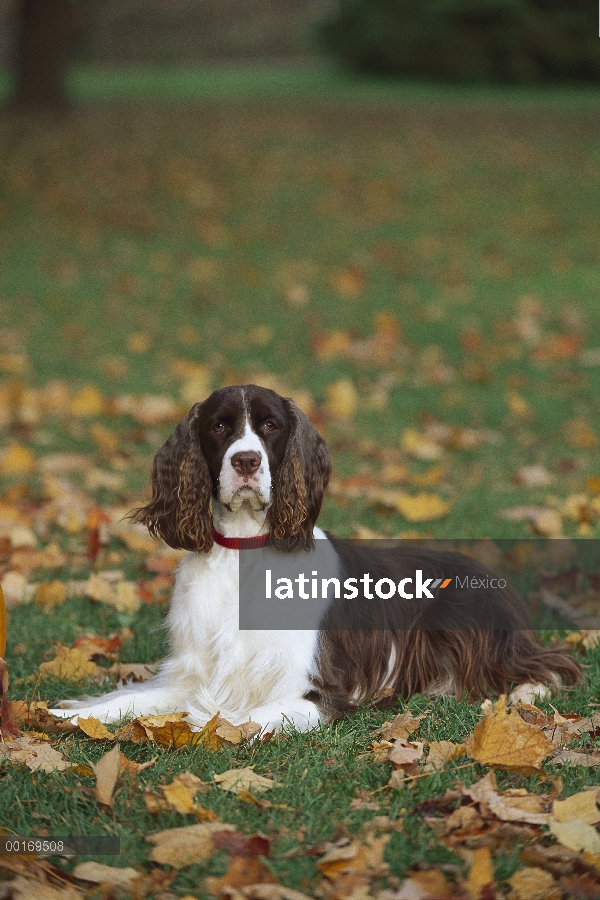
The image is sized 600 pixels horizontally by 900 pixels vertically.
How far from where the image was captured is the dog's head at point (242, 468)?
395 centimetres

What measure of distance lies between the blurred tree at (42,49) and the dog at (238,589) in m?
17.4

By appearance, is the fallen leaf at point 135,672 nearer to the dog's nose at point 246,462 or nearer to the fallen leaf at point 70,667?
the fallen leaf at point 70,667

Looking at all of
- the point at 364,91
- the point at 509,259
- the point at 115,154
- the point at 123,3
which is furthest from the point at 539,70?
the point at 123,3

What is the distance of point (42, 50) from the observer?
1972cm

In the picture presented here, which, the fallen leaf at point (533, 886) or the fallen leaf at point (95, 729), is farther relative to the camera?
the fallen leaf at point (95, 729)

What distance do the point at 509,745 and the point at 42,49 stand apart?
18.6m

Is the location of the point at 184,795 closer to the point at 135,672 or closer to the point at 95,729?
the point at 95,729

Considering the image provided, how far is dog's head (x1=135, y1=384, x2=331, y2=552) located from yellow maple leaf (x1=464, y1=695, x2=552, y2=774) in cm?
92

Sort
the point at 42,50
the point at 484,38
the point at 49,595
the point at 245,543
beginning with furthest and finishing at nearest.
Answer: the point at 484,38
the point at 42,50
the point at 49,595
the point at 245,543

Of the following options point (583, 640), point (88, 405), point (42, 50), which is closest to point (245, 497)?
point (583, 640)

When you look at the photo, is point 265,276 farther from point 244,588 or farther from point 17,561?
point 244,588

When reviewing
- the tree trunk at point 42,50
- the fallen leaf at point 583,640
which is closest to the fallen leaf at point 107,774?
the fallen leaf at point 583,640

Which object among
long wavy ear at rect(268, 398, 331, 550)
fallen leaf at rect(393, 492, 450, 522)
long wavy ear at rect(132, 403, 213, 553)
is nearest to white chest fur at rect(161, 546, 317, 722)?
long wavy ear at rect(132, 403, 213, 553)

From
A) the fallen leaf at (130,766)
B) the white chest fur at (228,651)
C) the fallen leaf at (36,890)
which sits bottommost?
the fallen leaf at (36,890)
